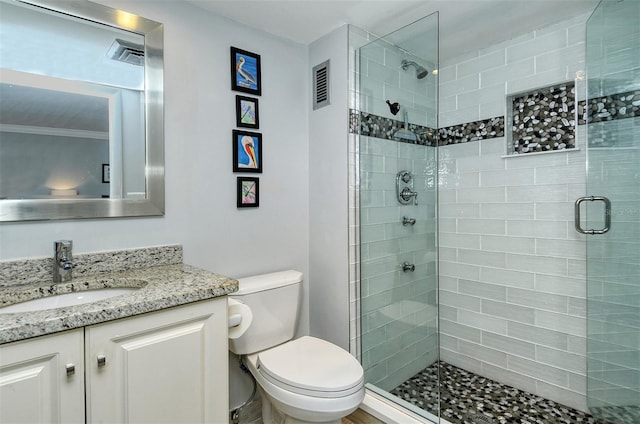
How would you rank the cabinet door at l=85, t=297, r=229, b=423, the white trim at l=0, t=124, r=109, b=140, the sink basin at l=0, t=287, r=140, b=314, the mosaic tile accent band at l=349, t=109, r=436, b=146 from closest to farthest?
the cabinet door at l=85, t=297, r=229, b=423 < the sink basin at l=0, t=287, r=140, b=314 < the white trim at l=0, t=124, r=109, b=140 < the mosaic tile accent band at l=349, t=109, r=436, b=146

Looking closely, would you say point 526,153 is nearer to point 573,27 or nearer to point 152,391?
point 573,27

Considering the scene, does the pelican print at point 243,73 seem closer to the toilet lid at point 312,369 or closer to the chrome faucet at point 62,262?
the chrome faucet at point 62,262

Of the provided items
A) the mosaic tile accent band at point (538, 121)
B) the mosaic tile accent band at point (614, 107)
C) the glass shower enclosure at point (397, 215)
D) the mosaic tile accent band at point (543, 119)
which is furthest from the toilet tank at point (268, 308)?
the mosaic tile accent band at point (614, 107)

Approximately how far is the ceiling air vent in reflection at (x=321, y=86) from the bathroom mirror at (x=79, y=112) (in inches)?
35.9

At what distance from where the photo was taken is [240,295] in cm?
168

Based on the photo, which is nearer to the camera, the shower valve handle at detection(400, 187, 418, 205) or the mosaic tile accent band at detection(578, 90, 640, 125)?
the mosaic tile accent band at detection(578, 90, 640, 125)

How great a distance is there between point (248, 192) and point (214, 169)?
230 millimetres

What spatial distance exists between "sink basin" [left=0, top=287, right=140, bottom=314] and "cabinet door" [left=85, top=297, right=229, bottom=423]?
0.32m

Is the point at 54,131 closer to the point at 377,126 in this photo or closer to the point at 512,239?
the point at 377,126

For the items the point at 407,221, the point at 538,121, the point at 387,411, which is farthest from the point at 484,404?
the point at 538,121

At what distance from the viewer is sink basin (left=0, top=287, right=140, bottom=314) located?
1.21 m

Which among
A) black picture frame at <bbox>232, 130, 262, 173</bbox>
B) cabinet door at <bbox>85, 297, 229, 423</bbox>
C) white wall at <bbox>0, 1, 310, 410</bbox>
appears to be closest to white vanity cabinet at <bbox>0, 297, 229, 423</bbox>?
cabinet door at <bbox>85, 297, 229, 423</bbox>

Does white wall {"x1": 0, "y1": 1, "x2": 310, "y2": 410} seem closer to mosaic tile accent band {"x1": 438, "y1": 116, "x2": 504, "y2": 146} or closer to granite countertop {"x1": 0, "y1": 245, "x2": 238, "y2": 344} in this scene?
granite countertop {"x1": 0, "y1": 245, "x2": 238, "y2": 344}

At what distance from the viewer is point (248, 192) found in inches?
77.1
